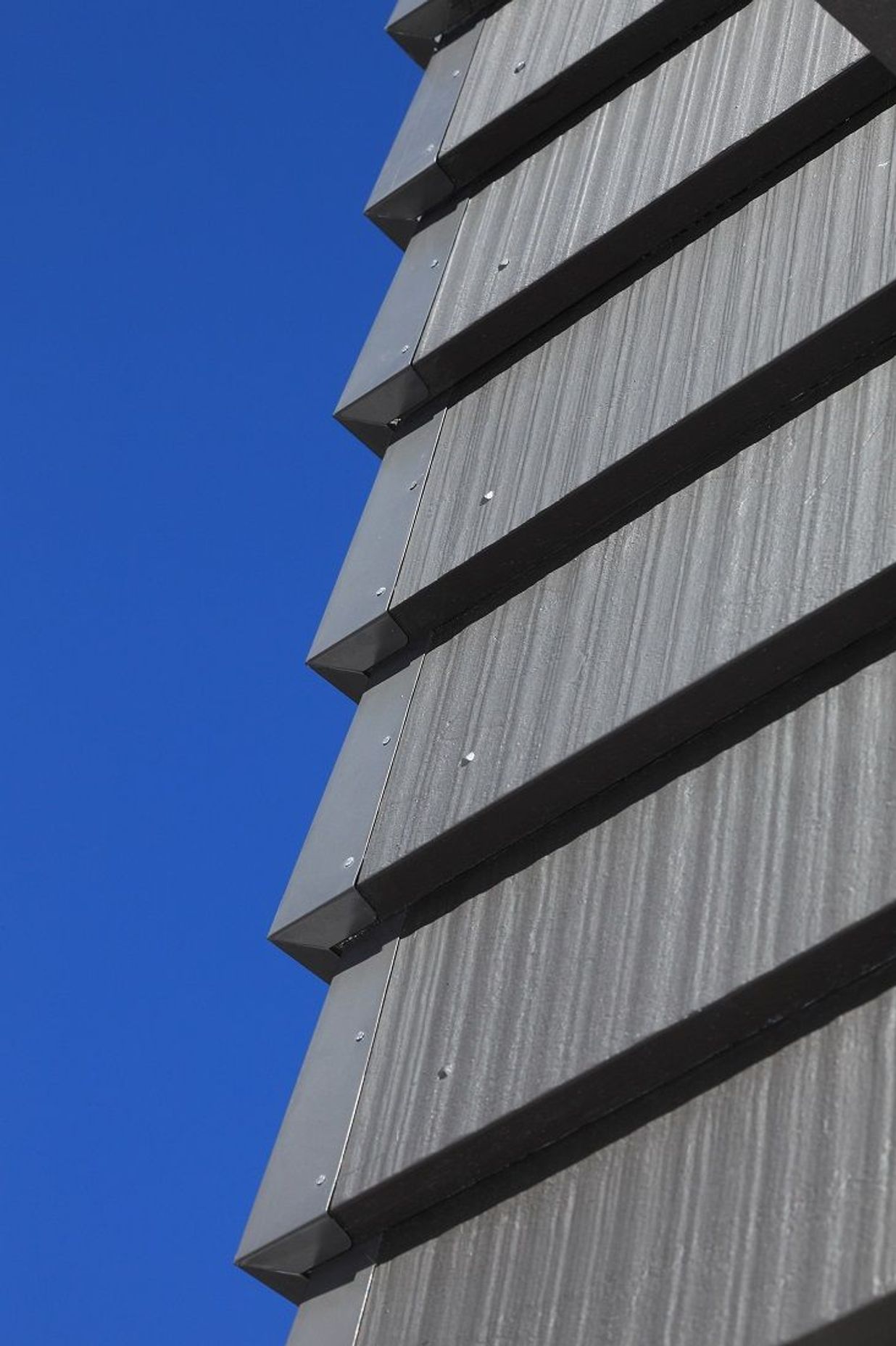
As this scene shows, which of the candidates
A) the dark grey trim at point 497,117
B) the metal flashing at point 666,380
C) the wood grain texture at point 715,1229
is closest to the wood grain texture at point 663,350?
the metal flashing at point 666,380

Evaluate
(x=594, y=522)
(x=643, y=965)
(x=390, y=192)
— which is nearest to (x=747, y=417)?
(x=594, y=522)

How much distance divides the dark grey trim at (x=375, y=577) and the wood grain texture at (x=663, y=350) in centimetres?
4

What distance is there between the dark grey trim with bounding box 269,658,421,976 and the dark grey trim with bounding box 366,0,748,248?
1316 millimetres

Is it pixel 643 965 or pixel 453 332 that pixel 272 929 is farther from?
pixel 453 332

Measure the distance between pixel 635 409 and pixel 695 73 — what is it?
0.94 metres

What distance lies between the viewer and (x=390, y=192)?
3.97m

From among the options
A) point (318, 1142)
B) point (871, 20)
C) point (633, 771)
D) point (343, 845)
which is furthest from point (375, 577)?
point (871, 20)

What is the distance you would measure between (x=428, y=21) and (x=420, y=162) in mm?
678

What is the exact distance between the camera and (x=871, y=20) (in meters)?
1.72

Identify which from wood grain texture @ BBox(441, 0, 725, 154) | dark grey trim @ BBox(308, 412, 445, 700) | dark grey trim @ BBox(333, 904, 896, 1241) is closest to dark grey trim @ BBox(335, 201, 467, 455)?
dark grey trim @ BBox(308, 412, 445, 700)

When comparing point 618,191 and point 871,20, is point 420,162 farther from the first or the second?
point 871,20

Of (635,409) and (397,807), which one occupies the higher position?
(635,409)

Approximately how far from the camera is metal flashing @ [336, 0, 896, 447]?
304cm

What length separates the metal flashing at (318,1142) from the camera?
2.35m
